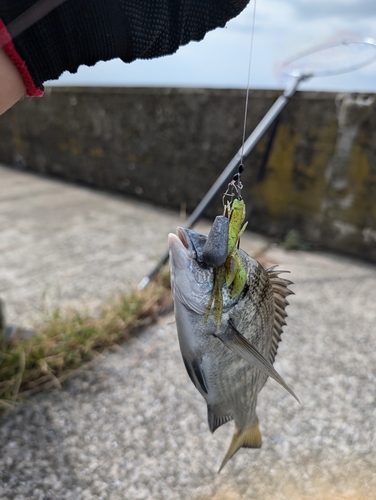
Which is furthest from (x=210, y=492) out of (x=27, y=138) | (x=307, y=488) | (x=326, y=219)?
(x=27, y=138)

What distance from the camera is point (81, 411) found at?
6.47ft

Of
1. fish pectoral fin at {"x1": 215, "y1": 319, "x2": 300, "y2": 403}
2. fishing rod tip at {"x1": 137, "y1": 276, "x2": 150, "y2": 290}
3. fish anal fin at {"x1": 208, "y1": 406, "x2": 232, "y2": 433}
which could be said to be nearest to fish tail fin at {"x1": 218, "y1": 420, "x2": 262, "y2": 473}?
fish anal fin at {"x1": 208, "y1": 406, "x2": 232, "y2": 433}

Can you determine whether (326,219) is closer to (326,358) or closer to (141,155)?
(326,358)

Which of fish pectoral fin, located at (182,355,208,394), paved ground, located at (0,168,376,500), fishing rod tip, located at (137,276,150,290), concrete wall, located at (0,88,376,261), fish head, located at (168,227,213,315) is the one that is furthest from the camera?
concrete wall, located at (0,88,376,261)

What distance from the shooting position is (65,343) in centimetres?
224

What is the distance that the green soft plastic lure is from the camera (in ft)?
3.19

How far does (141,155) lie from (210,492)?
402 cm

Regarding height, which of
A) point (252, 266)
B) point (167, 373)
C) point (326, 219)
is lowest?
point (167, 373)

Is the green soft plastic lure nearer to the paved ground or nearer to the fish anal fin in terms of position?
the fish anal fin

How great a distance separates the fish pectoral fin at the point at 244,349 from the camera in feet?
3.22

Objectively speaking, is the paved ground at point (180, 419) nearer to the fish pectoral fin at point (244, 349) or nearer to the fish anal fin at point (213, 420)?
the fish anal fin at point (213, 420)

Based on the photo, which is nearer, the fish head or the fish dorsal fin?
the fish head

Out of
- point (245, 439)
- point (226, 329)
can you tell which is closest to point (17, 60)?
point (226, 329)

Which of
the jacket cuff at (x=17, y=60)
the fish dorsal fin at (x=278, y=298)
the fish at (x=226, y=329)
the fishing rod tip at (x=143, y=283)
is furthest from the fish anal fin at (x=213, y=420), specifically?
the fishing rod tip at (x=143, y=283)
